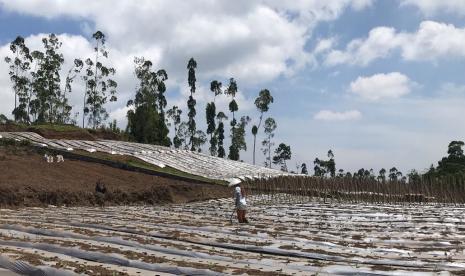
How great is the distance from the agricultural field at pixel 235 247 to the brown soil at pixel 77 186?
167 inches

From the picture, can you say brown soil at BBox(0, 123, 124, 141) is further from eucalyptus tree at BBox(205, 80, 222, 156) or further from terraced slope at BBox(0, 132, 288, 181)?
eucalyptus tree at BBox(205, 80, 222, 156)

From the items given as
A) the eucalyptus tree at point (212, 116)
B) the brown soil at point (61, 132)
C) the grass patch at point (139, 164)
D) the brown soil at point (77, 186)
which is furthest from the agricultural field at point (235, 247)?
the eucalyptus tree at point (212, 116)

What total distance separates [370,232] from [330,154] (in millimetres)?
55045

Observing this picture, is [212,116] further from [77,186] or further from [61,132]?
[77,186]

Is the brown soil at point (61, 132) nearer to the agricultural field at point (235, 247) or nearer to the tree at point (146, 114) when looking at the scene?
the tree at point (146, 114)

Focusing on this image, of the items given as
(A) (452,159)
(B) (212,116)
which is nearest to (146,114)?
(B) (212,116)

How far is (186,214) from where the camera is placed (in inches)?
575

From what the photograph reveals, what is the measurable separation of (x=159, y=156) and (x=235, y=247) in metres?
26.2

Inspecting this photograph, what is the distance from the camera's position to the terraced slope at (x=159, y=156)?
99.8ft

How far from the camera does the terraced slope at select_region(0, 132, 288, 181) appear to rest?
99.8 feet

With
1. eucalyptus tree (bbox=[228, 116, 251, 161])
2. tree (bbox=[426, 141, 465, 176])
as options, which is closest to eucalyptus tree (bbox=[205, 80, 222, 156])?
eucalyptus tree (bbox=[228, 116, 251, 161])

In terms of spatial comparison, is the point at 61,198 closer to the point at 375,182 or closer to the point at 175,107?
the point at 375,182

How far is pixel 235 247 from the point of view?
795 centimetres

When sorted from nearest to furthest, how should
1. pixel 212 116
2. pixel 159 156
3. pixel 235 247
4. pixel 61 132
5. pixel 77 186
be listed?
pixel 235 247, pixel 77 186, pixel 159 156, pixel 61 132, pixel 212 116
